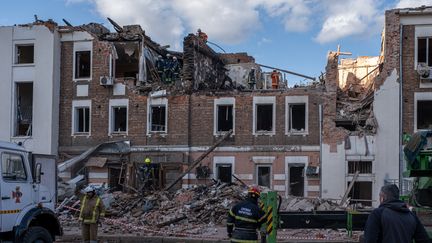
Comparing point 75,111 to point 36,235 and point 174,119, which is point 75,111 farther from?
point 36,235

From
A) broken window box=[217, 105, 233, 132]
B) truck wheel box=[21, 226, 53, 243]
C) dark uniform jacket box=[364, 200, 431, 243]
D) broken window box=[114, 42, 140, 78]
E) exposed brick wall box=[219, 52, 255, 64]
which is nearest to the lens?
dark uniform jacket box=[364, 200, 431, 243]

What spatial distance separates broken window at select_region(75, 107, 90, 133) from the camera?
3328 centimetres

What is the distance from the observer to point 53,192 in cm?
1434

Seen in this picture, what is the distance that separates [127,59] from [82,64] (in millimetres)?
2466

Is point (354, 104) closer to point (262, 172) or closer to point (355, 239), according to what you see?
point (262, 172)

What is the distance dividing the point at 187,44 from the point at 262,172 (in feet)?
25.2

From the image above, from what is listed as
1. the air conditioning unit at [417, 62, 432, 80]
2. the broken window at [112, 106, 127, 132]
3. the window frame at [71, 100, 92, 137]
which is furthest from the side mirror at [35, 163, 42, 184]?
the air conditioning unit at [417, 62, 432, 80]

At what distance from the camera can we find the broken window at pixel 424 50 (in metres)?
29.2

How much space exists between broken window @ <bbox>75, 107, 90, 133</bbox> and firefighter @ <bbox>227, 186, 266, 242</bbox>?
925 inches

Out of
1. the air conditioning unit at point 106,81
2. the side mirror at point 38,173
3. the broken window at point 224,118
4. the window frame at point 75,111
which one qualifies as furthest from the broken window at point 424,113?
the side mirror at point 38,173

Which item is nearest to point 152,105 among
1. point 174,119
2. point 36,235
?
point 174,119

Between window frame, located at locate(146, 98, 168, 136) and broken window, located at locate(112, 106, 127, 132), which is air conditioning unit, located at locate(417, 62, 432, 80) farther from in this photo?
broken window, located at locate(112, 106, 127, 132)

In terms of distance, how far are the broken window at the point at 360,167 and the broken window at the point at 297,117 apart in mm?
2912

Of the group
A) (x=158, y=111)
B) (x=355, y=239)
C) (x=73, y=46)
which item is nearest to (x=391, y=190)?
(x=355, y=239)
